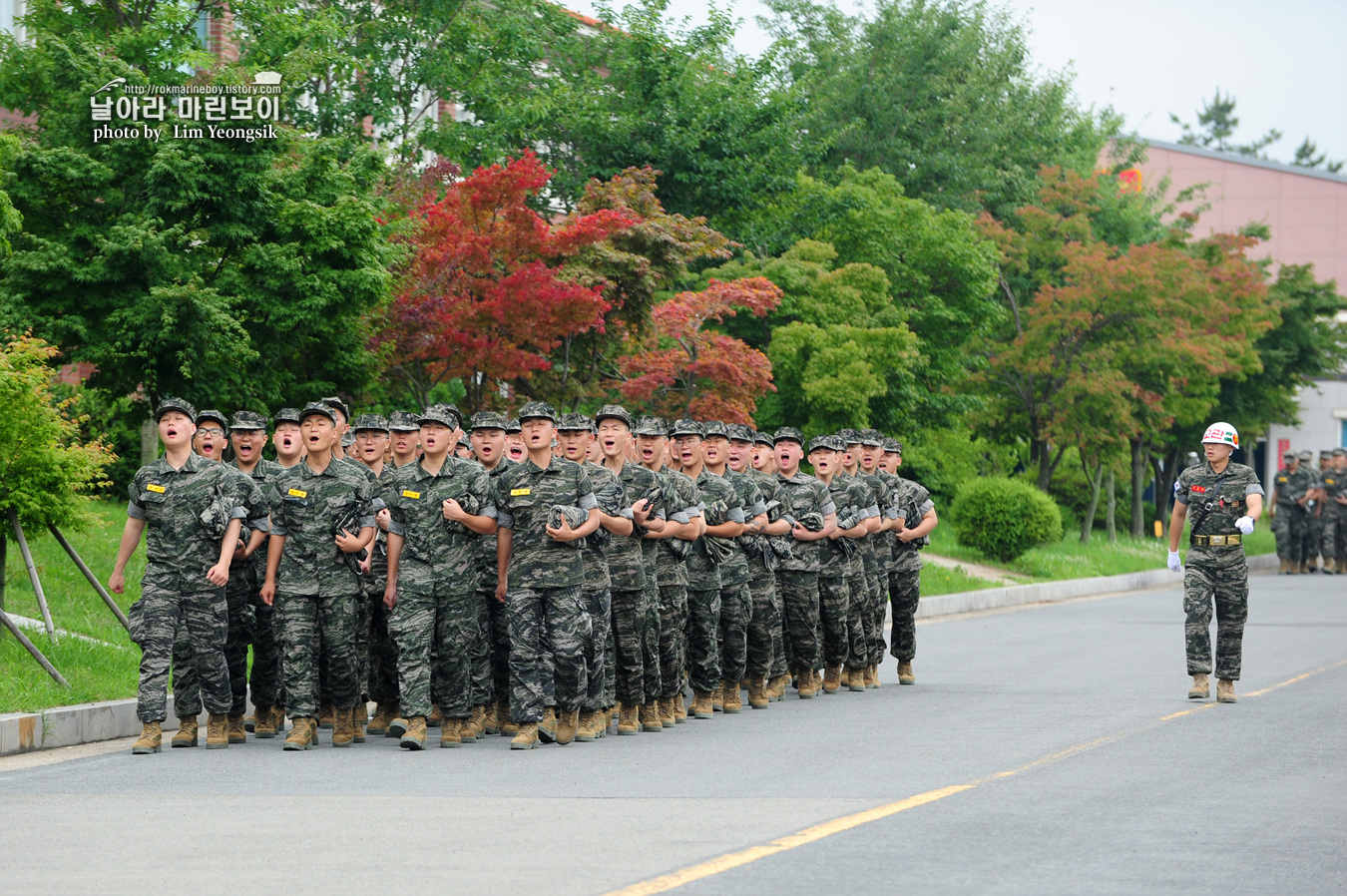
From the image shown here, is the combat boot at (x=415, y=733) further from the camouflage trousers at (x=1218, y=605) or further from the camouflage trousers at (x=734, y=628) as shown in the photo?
the camouflage trousers at (x=1218, y=605)

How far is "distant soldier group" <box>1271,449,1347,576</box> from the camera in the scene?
3362 centimetres

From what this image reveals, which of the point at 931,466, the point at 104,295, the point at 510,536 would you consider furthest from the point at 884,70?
the point at 510,536

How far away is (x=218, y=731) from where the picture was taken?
11.1 metres

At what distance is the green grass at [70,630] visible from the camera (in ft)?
38.2

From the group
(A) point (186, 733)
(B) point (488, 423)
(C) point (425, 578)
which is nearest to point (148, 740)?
(A) point (186, 733)

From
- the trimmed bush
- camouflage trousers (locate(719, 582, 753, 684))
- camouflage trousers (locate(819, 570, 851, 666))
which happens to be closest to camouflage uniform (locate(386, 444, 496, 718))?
camouflage trousers (locate(719, 582, 753, 684))

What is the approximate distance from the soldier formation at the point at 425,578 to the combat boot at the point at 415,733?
0.04 ft

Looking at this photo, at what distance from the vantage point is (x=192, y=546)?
1097 cm

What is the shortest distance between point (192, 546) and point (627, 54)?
22.7 m

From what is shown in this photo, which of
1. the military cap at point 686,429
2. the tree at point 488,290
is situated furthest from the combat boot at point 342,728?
the tree at point 488,290

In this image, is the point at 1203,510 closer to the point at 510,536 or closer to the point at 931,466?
the point at 510,536

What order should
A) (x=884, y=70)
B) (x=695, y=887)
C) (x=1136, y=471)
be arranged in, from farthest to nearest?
(x=1136, y=471), (x=884, y=70), (x=695, y=887)

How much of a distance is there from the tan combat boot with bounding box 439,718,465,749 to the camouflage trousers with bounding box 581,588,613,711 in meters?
0.85

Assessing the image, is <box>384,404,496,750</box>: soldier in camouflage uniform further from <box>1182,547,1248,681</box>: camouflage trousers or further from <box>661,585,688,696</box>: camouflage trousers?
<box>1182,547,1248,681</box>: camouflage trousers
